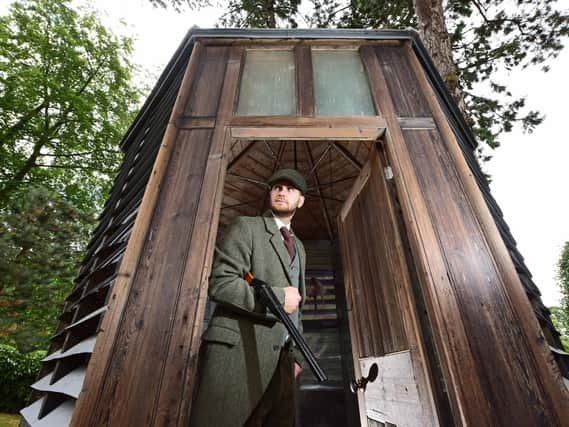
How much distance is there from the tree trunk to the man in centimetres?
404

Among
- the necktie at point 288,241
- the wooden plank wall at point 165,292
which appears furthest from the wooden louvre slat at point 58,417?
the necktie at point 288,241

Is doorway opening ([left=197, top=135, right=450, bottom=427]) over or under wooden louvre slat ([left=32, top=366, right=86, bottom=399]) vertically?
over

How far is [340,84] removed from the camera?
8.74 ft

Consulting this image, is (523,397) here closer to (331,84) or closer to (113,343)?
(113,343)

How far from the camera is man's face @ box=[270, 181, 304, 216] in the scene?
230 centimetres

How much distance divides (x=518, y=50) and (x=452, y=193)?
6602 mm

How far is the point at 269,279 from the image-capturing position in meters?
1.85

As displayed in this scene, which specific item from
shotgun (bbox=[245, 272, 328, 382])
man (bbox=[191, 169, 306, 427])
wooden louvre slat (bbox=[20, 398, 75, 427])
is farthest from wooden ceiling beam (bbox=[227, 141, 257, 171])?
wooden louvre slat (bbox=[20, 398, 75, 427])

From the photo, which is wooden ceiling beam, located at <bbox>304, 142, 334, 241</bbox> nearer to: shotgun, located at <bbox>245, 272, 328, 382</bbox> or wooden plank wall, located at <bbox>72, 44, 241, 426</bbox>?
wooden plank wall, located at <bbox>72, 44, 241, 426</bbox>

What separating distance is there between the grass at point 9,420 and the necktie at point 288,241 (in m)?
12.1

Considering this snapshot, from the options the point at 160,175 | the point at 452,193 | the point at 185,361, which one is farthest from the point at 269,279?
the point at 452,193

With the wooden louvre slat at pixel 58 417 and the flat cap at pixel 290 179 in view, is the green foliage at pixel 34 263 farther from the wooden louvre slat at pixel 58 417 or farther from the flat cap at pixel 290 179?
the flat cap at pixel 290 179

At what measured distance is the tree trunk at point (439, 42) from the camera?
4.09 metres

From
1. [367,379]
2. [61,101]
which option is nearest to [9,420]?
[61,101]
